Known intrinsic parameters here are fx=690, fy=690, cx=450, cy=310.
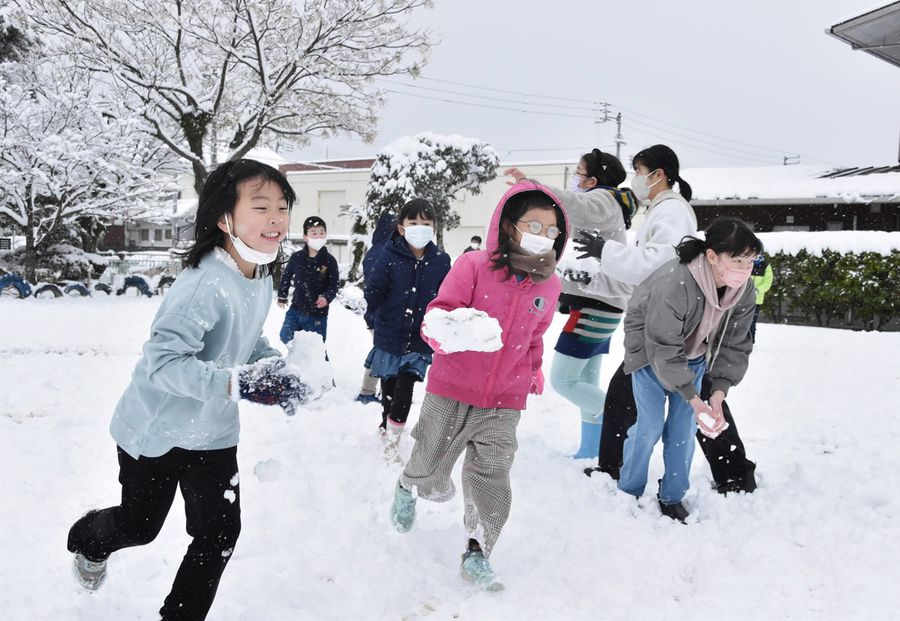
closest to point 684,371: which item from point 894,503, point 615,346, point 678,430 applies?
point 678,430

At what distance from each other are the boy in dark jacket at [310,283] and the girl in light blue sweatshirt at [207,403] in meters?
4.50

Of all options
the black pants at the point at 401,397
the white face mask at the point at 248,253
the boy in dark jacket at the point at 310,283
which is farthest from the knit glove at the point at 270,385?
the boy in dark jacket at the point at 310,283

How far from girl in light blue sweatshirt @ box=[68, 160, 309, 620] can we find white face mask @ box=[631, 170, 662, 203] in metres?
2.46

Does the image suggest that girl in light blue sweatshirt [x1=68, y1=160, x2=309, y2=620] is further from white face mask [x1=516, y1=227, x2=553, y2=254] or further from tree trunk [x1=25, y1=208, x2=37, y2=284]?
tree trunk [x1=25, y1=208, x2=37, y2=284]

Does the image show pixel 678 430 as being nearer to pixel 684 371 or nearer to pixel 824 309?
pixel 684 371

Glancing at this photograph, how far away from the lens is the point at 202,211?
2.49m

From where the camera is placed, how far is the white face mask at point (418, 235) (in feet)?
15.8

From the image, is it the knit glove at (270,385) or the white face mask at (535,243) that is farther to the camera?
the white face mask at (535,243)

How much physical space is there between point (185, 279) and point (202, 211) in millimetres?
288

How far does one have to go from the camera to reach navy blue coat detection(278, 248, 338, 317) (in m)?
7.05

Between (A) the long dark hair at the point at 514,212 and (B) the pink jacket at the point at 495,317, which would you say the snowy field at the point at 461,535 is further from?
(A) the long dark hair at the point at 514,212

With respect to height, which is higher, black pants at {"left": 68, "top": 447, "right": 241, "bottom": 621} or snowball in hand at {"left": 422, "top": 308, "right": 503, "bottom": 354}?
snowball in hand at {"left": 422, "top": 308, "right": 503, "bottom": 354}

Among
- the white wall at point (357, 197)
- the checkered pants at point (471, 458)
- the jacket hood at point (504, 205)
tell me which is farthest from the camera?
the white wall at point (357, 197)

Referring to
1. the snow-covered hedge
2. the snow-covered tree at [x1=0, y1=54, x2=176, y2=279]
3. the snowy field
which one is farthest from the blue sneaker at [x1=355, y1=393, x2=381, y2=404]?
the snow-covered tree at [x1=0, y1=54, x2=176, y2=279]
